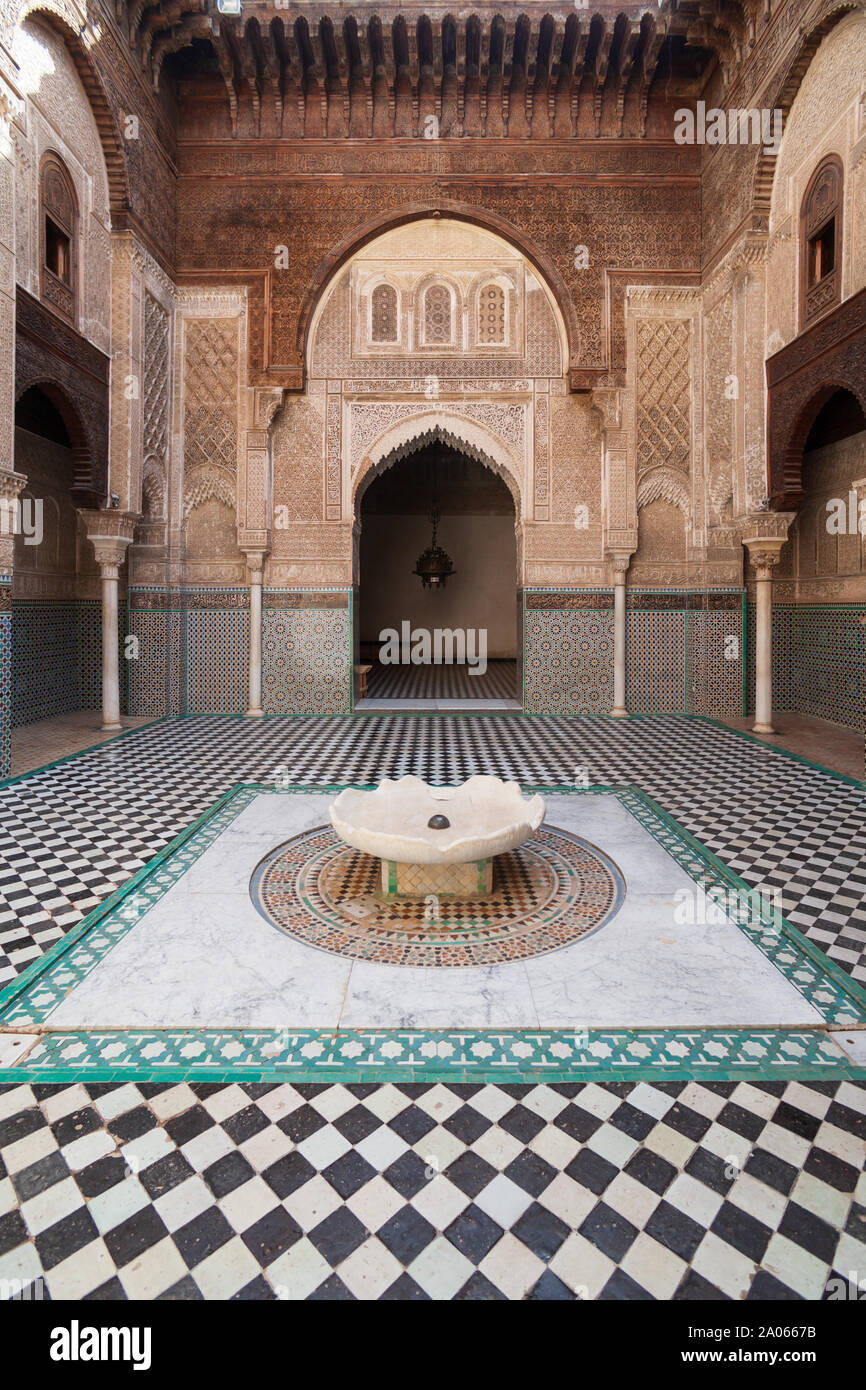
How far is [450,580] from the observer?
37.7 ft

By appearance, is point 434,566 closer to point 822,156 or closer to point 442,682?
point 442,682

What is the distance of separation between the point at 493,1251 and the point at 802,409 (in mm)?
5063

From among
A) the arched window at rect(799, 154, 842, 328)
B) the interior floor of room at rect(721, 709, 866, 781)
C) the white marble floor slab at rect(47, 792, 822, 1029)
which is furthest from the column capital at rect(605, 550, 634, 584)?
the white marble floor slab at rect(47, 792, 822, 1029)

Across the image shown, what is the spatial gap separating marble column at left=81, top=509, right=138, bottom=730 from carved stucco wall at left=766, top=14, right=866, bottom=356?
4795 mm

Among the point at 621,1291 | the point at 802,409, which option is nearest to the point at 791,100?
the point at 802,409

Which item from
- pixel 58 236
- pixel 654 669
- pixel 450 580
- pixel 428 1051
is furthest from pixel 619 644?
pixel 450 580

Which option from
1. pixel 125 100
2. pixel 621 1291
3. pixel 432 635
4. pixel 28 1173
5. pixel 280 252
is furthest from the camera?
pixel 432 635

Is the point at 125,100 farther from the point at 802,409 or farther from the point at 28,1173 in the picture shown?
the point at 28,1173

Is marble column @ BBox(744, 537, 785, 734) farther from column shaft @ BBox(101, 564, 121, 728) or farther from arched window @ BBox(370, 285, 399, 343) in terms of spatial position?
column shaft @ BBox(101, 564, 121, 728)

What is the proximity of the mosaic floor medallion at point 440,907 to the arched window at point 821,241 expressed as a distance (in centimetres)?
376

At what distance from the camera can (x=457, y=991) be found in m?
1.82

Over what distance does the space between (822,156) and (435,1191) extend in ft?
18.5

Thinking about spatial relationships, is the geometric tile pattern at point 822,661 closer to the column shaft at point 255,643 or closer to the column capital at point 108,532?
the column shaft at point 255,643

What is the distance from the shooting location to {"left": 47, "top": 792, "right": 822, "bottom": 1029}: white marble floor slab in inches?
67.0
